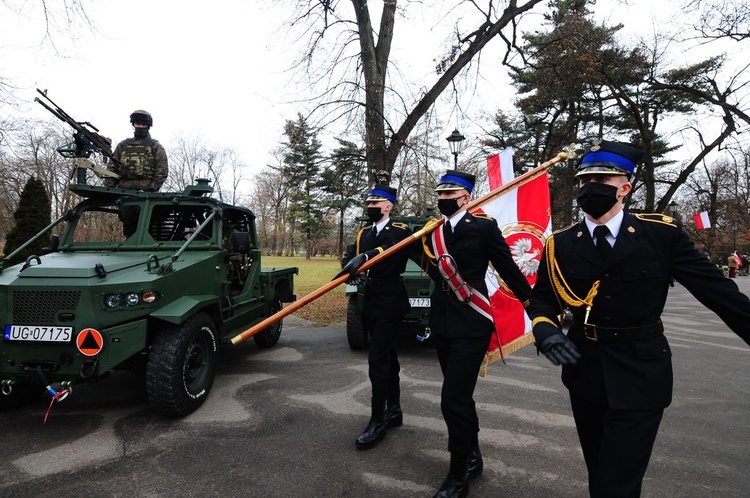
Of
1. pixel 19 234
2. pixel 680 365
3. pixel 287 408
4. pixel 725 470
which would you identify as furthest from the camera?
pixel 19 234

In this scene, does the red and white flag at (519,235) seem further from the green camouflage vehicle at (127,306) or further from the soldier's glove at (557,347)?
the green camouflage vehicle at (127,306)

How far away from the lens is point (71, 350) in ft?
10.9

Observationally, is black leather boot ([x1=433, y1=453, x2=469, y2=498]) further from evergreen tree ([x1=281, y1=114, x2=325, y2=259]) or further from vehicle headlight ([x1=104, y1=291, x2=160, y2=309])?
evergreen tree ([x1=281, y1=114, x2=325, y2=259])

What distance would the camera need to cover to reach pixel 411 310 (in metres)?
5.97

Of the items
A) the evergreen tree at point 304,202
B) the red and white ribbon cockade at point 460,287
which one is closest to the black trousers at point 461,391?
the red and white ribbon cockade at point 460,287

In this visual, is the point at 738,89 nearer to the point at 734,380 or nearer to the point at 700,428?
the point at 734,380

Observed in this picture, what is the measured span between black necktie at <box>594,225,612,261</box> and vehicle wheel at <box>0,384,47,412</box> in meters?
5.01

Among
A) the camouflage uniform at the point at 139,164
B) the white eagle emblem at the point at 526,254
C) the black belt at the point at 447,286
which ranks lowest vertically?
the black belt at the point at 447,286

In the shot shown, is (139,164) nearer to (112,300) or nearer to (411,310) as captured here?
(112,300)

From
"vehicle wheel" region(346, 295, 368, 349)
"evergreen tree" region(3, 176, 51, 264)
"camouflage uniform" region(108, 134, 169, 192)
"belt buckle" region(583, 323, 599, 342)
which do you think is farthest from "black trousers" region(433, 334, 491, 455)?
Answer: "evergreen tree" region(3, 176, 51, 264)

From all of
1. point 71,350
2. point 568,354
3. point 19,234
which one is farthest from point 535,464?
point 19,234

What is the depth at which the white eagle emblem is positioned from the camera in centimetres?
418

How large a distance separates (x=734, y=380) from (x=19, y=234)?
16.8 meters

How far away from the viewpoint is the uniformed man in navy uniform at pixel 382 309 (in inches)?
131
